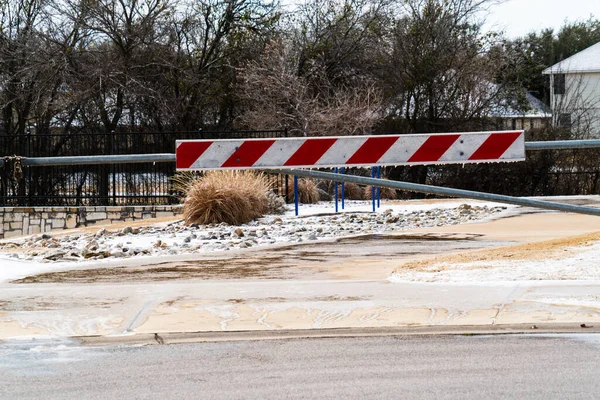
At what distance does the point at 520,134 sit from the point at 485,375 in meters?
4.21

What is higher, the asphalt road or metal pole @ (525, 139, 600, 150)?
metal pole @ (525, 139, 600, 150)

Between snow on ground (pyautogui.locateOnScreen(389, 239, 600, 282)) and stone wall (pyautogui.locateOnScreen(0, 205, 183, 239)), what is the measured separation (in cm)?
1273

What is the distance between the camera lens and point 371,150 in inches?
364

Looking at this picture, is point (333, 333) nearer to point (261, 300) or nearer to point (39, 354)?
point (261, 300)

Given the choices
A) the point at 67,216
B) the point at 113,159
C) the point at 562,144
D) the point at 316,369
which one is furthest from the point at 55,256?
the point at 67,216

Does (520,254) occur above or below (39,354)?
above

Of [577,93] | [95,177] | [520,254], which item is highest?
Answer: [577,93]

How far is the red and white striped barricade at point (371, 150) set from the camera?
30.2 feet

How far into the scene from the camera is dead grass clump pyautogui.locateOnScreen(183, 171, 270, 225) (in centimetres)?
1666

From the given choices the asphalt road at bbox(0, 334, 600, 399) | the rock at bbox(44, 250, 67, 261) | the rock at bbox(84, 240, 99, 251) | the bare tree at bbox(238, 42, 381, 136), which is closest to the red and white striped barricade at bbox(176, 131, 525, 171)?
the asphalt road at bbox(0, 334, 600, 399)

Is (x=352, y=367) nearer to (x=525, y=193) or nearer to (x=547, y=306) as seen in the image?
(x=547, y=306)

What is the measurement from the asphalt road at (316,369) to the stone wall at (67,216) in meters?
15.1

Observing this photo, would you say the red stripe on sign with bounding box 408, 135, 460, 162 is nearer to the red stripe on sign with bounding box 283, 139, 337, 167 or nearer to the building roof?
the red stripe on sign with bounding box 283, 139, 337, 167

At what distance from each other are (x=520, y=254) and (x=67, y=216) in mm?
14430
